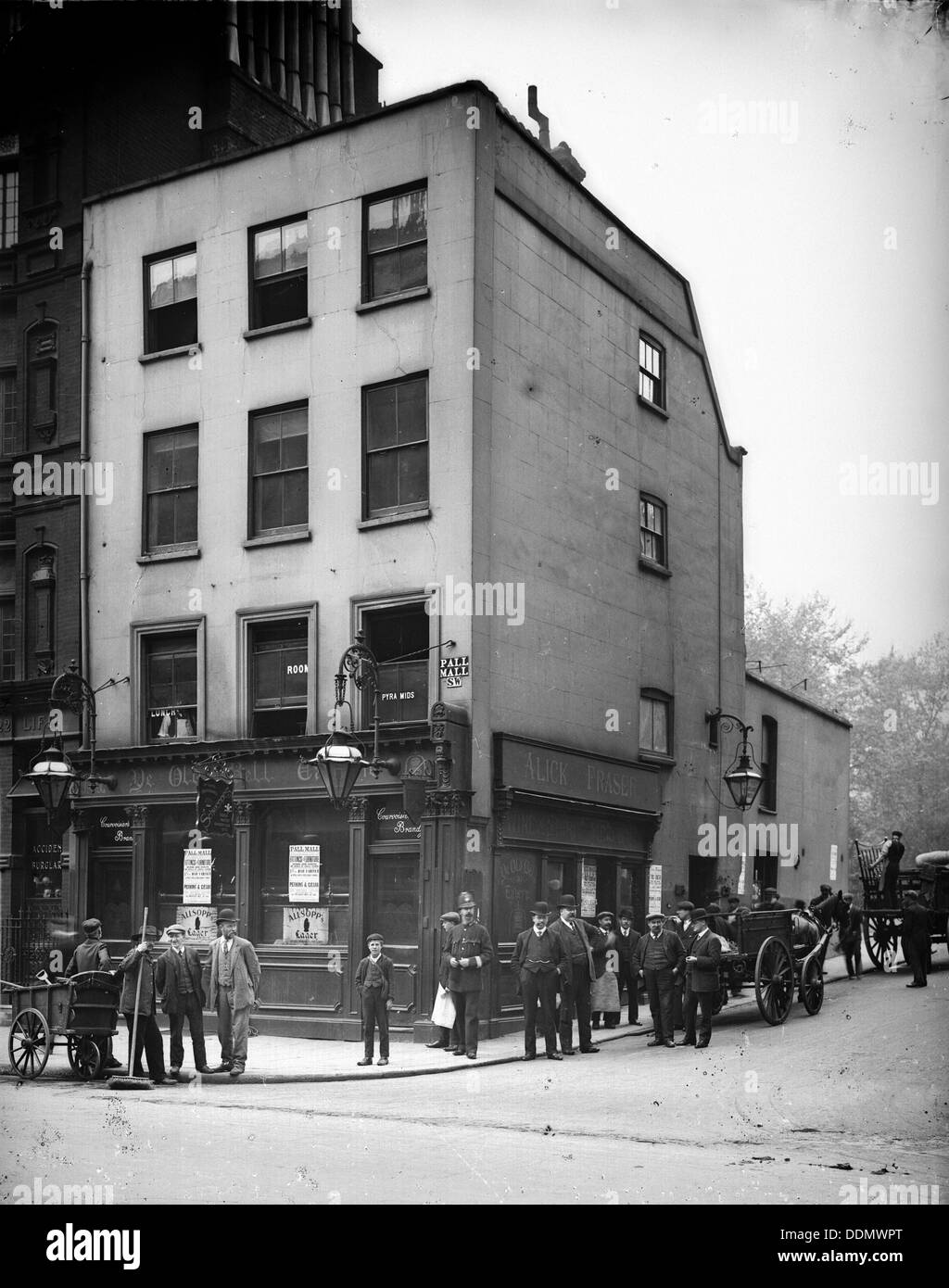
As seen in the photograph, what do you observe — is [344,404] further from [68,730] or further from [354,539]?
[68,730]

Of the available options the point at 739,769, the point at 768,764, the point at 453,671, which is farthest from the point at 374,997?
the point at 768,764

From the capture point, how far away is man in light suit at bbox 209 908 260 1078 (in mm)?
17531

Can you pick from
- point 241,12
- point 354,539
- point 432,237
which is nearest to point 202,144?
point 241,12

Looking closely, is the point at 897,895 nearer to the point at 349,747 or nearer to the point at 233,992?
the point at 349,747

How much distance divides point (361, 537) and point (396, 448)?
1480 millimetres

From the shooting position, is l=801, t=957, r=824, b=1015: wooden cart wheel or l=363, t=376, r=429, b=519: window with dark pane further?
l=363, t=376, r=429, b=519: window with dark pane

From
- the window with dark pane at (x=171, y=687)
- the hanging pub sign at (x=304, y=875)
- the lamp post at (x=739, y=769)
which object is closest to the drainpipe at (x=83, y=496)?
the window with dark pane at (x=171, y=687)

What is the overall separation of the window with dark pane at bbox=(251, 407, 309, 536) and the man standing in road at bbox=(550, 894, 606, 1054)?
24.6 ft

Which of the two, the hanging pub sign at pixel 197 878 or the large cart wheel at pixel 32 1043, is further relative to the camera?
the hanging pub sign at pixel 197 878

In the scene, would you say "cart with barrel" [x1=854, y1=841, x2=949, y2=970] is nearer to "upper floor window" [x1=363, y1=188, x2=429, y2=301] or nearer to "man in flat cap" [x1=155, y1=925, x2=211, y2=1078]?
"man in flat cap" [x1=155, y1=925, x2=211, y2=1078]

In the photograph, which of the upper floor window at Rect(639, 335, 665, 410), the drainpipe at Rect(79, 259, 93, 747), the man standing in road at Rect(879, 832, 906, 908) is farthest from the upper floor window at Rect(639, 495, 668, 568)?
the drainpipe at Rect(79, 259, 93, 747)

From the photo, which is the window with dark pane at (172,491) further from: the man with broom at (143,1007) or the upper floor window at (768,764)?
the upper floor window at (768,764)

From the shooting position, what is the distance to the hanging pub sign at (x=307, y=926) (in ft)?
72.0

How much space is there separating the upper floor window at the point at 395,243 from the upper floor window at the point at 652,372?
19.8 feet
